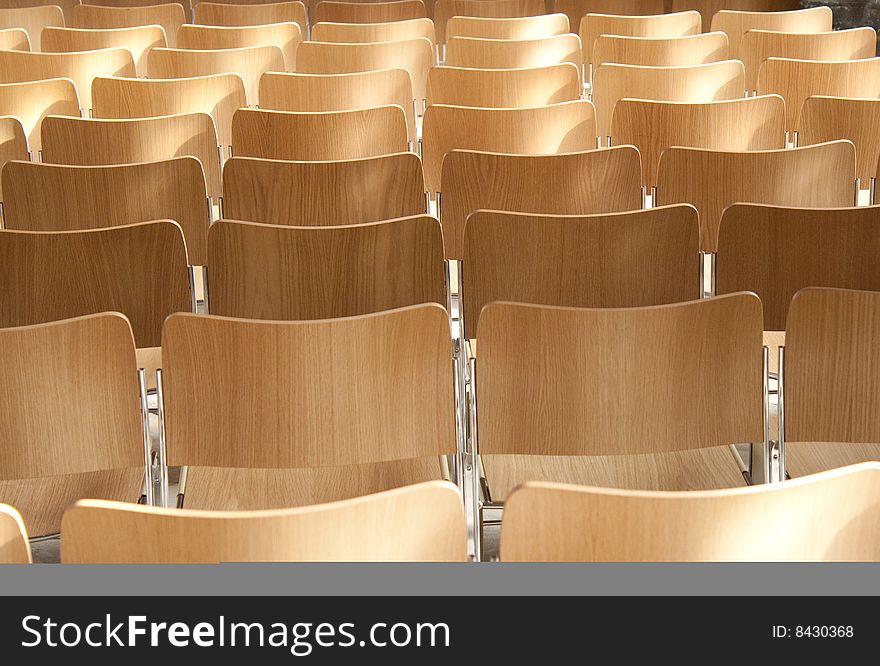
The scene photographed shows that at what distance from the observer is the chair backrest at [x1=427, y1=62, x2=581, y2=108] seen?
4609 millimetres

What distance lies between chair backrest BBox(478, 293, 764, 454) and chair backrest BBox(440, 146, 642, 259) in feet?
4.16

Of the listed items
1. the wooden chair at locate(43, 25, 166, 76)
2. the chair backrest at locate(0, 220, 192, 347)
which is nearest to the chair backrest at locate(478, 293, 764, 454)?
the chair backrest at locate(0, 220, 192, 347)

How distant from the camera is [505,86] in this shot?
4.63m

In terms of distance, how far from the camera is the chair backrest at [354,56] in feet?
17.2

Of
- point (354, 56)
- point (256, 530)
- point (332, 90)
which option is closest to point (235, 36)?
point (354, 56)

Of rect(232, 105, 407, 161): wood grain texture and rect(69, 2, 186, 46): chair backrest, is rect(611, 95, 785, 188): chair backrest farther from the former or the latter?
rect(69, 2, 186, 46): chair backrest

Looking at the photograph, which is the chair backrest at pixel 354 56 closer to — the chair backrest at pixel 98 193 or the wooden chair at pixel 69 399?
the chair backrest at pixel 98 193

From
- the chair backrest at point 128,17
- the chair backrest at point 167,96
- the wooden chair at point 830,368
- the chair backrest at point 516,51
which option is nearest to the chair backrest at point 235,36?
the chair backrest at point 128,17

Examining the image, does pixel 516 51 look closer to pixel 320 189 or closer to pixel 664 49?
pixel 664 49

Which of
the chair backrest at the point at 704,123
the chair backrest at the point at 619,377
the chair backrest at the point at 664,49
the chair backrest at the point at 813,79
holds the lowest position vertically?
the chair backrest at the point at 619,377

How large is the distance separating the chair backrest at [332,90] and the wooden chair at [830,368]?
260 centimetres

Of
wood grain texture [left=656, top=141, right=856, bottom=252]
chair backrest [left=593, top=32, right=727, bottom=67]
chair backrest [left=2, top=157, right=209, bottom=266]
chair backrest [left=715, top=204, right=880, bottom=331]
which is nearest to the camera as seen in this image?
chair backrest [left=715, top=204, right=880, bottom=331]

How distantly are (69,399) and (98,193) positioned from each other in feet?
4.27
